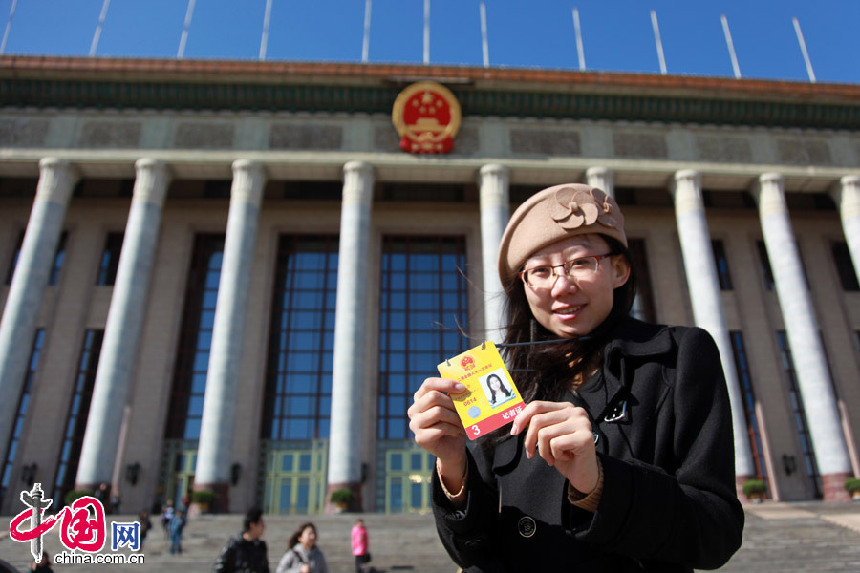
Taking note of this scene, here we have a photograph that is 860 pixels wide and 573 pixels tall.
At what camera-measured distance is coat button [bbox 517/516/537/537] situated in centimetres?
178

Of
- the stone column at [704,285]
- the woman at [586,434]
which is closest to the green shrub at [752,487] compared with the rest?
the stone column at [704,285]

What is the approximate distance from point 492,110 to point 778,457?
1688cm

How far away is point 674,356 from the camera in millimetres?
1840

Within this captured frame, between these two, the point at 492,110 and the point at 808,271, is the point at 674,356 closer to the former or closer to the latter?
the point at 492,110

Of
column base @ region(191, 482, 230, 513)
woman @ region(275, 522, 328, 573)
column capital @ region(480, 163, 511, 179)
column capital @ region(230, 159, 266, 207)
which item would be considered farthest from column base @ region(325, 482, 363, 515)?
woman @ region(275, 522, 328, 573)

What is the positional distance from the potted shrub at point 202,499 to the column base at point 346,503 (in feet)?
10.9

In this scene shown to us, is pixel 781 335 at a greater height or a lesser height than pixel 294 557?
greater

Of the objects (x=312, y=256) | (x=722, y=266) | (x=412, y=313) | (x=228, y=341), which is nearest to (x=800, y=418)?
(x=722, y=266)

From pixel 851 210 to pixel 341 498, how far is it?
20.4 m

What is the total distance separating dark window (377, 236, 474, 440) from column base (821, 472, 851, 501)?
12.7 meters

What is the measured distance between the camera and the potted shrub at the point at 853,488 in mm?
19070

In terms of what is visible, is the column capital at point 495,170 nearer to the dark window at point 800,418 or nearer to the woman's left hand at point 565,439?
the dark window at point 800,418

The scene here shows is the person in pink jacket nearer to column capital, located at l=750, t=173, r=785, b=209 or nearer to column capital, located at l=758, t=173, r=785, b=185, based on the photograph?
column capital, located at l=750, t=173, r=785, b=209

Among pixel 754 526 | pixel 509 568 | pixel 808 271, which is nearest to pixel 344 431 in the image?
pixel 754 526
